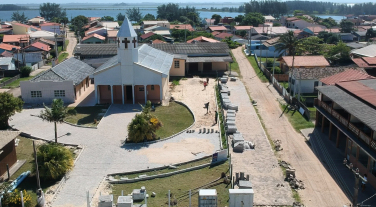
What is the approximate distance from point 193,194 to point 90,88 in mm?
27083

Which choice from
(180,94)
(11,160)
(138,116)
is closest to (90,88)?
(180,94)

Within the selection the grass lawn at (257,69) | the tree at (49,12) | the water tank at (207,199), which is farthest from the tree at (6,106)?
the tree at (49,12)

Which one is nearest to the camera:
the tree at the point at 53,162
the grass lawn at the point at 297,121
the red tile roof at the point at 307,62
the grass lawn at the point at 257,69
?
the tree at the point at 53,162

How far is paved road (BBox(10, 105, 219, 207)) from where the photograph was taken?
22.6m

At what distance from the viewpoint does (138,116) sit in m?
29.9

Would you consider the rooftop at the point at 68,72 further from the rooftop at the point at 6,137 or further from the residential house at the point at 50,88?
the rooftop at the point at 6,137

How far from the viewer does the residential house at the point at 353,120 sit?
23.5 metres

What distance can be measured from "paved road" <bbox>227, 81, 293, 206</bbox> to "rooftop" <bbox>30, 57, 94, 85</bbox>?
56.0 feet

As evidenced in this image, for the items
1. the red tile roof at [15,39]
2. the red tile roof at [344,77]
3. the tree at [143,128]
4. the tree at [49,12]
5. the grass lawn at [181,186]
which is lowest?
the grass lawn at [181,186]

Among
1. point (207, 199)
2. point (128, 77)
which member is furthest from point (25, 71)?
point (207, 199)

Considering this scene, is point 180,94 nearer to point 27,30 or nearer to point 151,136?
point 151,136

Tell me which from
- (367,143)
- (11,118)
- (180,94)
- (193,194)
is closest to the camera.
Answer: (193,194)

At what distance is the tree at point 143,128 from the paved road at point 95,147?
2.65ft

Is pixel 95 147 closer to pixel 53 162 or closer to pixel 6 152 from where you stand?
pixel 53 162
